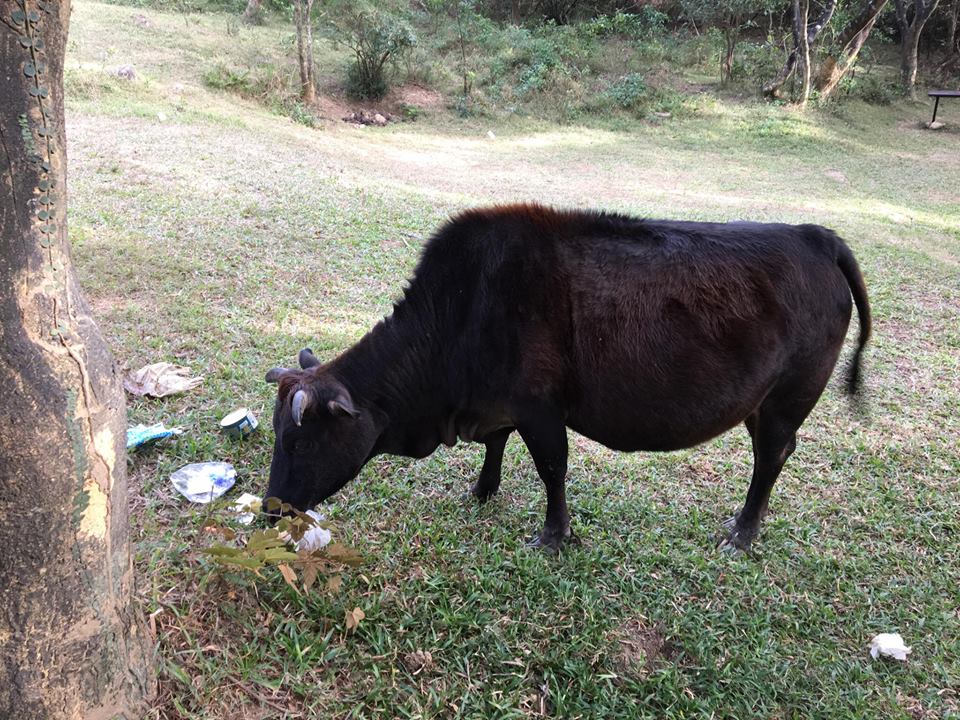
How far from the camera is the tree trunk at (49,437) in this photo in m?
1.73

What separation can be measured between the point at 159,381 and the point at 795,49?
20.9 m

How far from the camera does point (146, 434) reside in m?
3.88

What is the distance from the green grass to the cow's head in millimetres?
395

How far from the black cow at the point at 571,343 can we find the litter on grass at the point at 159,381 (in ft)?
4.77

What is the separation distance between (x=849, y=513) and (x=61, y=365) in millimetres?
4235

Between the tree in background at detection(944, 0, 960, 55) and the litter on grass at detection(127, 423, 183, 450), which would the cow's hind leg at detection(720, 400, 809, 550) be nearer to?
the litter on grass at detection(127, 423, 183, 450)

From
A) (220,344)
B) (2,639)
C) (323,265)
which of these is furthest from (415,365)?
Answer: (323,265)

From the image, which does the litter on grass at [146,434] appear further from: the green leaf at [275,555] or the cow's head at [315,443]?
the green leaf at [275,555]

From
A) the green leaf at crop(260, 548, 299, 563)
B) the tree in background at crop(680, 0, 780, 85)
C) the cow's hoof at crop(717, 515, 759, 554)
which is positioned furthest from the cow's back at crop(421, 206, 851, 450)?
the tree in background at crop(680, 0, 780, 85)

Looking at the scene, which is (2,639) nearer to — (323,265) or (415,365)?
(415,365)

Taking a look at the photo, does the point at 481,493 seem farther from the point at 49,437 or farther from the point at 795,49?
the point at 795,49

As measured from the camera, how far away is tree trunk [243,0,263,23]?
21.8m

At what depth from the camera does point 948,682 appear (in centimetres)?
304

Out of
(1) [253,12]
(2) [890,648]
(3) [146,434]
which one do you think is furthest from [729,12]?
(3) [146,434]
